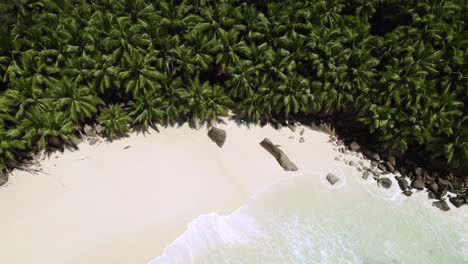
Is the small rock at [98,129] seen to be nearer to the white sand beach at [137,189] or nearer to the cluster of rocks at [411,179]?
the white sand beach at [137,189]

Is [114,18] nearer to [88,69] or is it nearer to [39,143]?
[88,69]

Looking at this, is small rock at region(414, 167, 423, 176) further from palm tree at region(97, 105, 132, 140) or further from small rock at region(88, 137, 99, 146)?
small rock at region(88, 137, 99, 146)

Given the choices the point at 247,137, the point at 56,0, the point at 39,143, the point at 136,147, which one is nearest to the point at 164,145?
the point at 136,147

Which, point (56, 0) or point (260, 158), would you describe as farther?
point (260, 158)

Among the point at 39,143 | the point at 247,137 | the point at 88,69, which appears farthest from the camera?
the point at 247,137

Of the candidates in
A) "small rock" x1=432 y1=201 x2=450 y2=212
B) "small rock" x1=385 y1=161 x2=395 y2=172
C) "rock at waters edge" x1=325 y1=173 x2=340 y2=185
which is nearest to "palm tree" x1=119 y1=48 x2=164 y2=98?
"rock at waters edge" x1=325 y1=173 x2=340 y2=185

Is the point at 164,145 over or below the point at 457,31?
below

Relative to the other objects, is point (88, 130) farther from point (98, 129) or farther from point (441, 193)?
point (441, 193)

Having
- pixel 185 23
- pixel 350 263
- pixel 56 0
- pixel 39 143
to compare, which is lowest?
pixel 350 263
